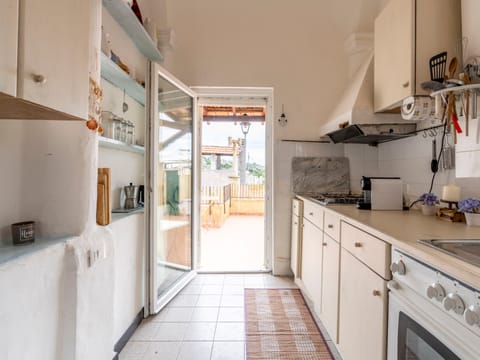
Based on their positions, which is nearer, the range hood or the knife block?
the knife block

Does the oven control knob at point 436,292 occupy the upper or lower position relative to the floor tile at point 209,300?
upper

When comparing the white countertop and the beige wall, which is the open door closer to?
the beige wall

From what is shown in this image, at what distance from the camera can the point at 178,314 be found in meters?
2.24

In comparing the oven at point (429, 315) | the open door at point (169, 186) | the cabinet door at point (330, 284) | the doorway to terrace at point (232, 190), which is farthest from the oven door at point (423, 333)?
the doorway to terrace at point (232, 190)

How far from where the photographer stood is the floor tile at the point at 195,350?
1.72 metres

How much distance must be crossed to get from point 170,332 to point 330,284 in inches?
48.0

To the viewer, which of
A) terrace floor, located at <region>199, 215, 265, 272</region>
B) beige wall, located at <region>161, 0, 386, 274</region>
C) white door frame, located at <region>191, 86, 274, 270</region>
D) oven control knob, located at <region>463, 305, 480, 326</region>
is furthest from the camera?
terrace floor, located at <region>199, 215, 265, 272</region>

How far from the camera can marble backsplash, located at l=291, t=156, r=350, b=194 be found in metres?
3.02

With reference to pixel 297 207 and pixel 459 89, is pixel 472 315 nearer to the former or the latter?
pixel 459 89

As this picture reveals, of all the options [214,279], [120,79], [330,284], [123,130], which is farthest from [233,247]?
[120,79]

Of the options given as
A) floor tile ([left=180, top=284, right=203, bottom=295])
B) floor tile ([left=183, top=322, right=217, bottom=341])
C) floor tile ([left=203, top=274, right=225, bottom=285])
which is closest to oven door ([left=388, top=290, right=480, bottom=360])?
floor tile ([left=183, top=322, right=217, bottom=341])

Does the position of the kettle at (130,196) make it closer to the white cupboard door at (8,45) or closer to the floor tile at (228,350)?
the floor tile at (228,350)

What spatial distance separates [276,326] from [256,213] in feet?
19.0

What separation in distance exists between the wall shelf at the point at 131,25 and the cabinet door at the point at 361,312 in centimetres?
205
